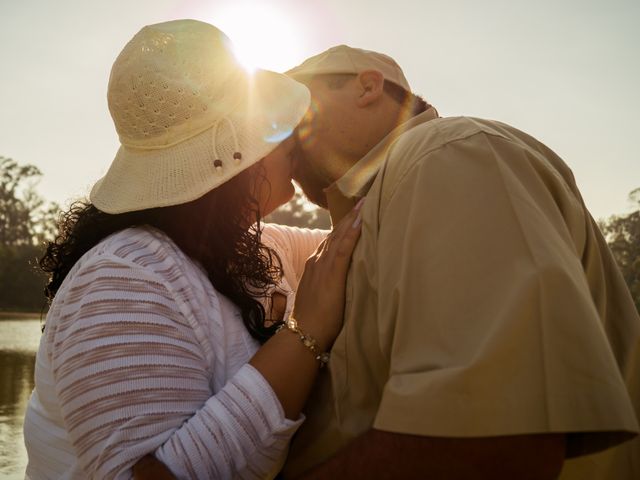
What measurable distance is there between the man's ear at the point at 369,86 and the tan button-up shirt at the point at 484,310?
93 cm

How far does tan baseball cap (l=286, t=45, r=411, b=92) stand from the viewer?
2574 millimetres

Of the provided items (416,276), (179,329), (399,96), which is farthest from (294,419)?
(399,96)

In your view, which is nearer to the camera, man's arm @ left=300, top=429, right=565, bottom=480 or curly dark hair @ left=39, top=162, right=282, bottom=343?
man's arm @ left=300, top=429, right=565, bottom=480

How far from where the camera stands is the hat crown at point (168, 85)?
6.17 feet

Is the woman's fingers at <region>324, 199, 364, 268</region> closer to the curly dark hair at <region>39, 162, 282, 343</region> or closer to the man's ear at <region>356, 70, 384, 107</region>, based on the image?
the curly dark hair at <region>39, 162, 282, 343</region>

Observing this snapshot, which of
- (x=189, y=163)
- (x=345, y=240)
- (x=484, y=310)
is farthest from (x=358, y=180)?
(x=484, y=310)

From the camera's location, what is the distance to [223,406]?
160 cm

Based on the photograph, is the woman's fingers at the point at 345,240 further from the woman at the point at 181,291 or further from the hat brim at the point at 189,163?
the hat brim at the point at 189,163

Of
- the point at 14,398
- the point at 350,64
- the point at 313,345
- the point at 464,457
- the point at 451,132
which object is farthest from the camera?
the point at 14,398

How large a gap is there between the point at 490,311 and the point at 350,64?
1.61m

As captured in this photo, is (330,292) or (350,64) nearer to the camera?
(330,292)

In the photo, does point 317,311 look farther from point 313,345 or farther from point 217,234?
point 217,234

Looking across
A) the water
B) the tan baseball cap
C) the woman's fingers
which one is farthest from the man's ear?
the water

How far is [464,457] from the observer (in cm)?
120
